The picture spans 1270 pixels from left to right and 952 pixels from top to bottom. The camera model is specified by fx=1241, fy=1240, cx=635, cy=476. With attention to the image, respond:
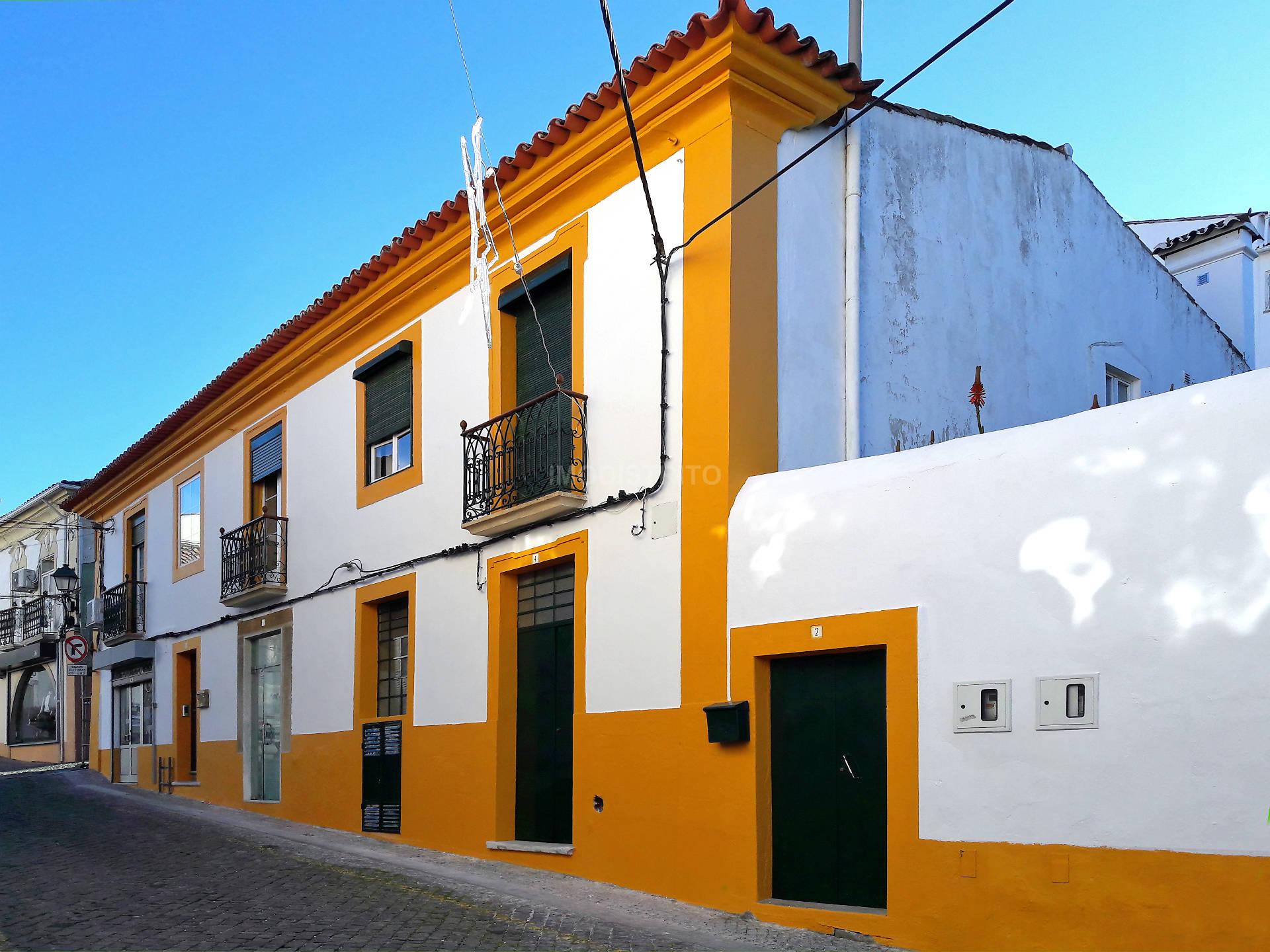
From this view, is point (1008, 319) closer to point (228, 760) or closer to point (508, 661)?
point (508, 661)

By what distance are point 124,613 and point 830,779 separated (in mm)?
14997

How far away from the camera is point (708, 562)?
8117mm

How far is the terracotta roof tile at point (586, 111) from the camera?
8164 mm

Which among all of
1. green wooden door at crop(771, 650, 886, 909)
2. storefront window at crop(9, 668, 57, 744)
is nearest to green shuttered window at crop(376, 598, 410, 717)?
green wooden door at crop(771, 650, 886, 909)

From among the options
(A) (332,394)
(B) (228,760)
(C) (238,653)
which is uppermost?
(A) (332,394)

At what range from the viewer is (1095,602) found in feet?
20.0

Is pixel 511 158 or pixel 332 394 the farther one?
pixel 332 394

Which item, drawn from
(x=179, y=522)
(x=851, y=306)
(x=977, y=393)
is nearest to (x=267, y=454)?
(x=179, y=522)

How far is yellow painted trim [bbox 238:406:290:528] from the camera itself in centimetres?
1452

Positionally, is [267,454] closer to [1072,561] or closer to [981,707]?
[981,707]

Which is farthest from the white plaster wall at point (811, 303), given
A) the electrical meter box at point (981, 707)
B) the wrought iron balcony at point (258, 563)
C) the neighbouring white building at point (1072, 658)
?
the wrought iron balcony at point (258, 563)

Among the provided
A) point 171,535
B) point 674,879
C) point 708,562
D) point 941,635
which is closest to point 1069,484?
point 941,635

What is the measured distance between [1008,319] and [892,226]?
1.78 meters

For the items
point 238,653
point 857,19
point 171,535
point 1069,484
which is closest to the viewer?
point 1069,484
